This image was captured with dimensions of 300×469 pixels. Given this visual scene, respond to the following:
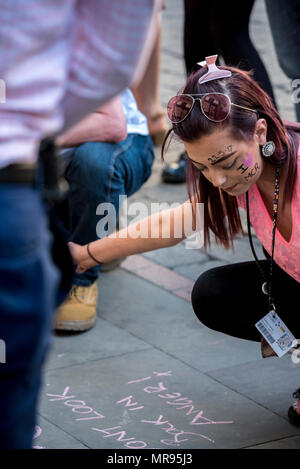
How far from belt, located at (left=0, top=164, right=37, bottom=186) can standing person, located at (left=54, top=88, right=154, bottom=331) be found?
177cm

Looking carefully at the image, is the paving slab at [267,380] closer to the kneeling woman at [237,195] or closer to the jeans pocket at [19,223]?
the kneeling woman at [237,195]

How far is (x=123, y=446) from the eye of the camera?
234 cm

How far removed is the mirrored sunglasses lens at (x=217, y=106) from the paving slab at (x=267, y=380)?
0.92 meters

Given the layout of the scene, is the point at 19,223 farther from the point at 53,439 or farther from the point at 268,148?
the point at 53,439

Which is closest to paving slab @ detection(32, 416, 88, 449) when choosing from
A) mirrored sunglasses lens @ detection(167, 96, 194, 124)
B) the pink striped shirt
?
mirrored sunglasses lens @ detection(167, 96, 194, 124)

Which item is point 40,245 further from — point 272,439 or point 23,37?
point 272,439

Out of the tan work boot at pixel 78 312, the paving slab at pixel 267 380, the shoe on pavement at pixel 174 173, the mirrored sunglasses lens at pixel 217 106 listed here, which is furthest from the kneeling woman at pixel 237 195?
the shoe on pavement at pixel 174 173

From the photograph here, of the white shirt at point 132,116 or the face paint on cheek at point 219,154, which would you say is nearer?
the face paint on cheek at point 219,154

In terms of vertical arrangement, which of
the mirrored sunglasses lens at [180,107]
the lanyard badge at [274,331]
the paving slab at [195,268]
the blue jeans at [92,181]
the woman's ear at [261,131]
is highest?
the mirrored sunglasses lens at [180,107]

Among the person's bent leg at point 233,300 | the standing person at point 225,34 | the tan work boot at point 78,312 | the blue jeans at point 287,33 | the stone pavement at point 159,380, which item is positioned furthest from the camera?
the standing person at point 225,34

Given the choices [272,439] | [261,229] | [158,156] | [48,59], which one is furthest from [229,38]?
[48,59]

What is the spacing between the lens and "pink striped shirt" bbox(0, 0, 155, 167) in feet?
4.06

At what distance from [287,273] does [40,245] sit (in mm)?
1350

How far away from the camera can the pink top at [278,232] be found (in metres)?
2.31
